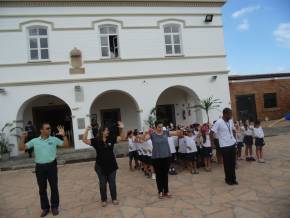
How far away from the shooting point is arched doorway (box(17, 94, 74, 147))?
16547 mm

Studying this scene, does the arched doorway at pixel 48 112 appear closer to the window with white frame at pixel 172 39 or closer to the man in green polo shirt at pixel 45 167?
the window with white frame at pixel 172 39

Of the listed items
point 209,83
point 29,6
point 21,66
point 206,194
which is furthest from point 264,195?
point 29,6

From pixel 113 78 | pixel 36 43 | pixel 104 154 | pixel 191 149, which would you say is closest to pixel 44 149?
pixel 104 154

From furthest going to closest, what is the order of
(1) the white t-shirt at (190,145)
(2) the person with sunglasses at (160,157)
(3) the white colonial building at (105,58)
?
1. (3) the white colonial building at (105,58)
2. (1) the white t-shirt at (190,145)
3. (2) the person with sunglasses at (160,157)

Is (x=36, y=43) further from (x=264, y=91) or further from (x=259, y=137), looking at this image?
(x=264, y=91)

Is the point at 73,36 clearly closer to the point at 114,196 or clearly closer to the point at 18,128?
the point at 18,128

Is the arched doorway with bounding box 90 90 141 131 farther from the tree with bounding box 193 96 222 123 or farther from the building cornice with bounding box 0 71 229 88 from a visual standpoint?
the tree with bounding box 193 96 222 123

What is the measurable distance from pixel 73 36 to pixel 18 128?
5192 millimetres

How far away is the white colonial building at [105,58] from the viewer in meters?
14.4

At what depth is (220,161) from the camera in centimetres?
947

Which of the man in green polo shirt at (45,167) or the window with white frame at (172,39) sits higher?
the window with white frame at (172,39)

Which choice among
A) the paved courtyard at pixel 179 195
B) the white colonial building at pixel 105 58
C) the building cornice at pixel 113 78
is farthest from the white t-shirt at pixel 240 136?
the building cornice at pixel 113 78

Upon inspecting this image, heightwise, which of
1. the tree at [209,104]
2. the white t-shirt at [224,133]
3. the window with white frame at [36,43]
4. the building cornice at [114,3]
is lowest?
the white t-shirt at [224,133]

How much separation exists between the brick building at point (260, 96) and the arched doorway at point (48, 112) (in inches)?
420
